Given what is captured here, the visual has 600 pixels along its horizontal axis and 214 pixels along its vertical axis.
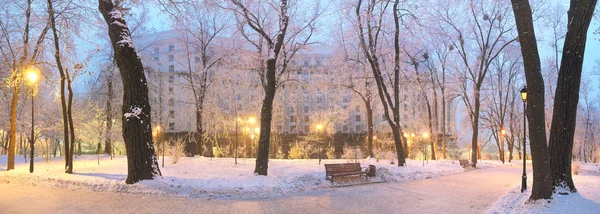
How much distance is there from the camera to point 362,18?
19.8 metres

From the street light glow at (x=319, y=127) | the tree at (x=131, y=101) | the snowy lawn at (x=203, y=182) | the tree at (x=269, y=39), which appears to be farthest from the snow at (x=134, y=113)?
the street light glow at (x=319, y=127)

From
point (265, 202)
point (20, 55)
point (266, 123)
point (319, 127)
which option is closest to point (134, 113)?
point (266, 123)

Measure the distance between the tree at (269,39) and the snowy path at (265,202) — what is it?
10.9 ft

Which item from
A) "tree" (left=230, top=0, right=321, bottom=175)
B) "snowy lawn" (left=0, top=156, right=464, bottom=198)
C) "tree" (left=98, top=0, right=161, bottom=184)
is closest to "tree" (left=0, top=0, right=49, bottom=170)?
"snowy lawn" (left=0, top=156, right=464, bottom=198)

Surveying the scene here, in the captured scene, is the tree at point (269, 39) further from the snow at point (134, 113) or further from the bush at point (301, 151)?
the bush at point (301, 151)

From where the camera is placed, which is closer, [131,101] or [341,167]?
[131,101]

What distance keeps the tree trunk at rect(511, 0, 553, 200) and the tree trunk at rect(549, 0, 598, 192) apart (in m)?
0.63

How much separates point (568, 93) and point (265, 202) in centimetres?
787

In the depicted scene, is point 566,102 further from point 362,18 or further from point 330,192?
point 362,18

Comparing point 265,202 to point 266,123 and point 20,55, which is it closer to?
point 266,123

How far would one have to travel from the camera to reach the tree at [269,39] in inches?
555

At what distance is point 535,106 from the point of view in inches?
319

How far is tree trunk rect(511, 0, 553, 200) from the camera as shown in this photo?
803 centimetres

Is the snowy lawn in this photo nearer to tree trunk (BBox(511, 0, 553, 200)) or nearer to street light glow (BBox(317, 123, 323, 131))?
tree trunk (BBox(511, 0, 553, 200))
